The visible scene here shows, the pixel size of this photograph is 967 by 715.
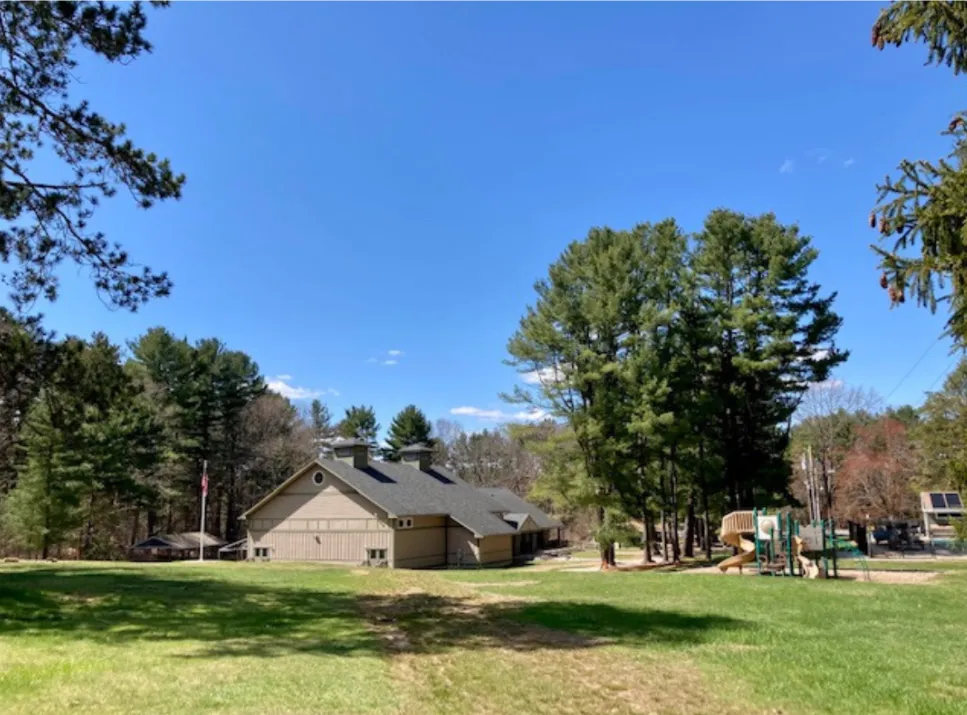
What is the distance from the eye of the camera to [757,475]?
32.5 metres

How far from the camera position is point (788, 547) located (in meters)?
22.9

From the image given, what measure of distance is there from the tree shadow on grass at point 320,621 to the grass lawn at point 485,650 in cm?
5

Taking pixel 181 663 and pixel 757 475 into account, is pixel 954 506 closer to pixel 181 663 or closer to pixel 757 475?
pixel 757 475

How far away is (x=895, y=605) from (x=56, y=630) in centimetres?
1646

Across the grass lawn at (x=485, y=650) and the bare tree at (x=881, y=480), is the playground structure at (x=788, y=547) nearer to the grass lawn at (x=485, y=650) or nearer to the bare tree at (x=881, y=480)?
the grass lawn at (x=485, y=650)

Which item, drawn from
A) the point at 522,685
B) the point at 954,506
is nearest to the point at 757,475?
the point at 954,506

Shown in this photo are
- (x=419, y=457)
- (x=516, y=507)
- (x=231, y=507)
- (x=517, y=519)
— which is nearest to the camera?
(x=517, y=519)

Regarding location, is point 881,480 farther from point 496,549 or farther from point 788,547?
point 788,547

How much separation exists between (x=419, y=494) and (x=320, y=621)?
2804 cm

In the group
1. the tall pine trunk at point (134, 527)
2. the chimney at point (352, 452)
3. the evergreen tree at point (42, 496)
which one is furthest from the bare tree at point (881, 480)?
the tall pine trunk at point (134, 527)

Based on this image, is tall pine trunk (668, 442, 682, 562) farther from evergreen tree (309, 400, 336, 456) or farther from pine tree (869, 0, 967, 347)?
evergreen tree (309, 400, 336, 456)

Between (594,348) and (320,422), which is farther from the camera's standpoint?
(320,422)

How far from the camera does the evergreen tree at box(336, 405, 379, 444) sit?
71.4 meters

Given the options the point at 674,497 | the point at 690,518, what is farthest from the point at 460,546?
the point at 674,497
